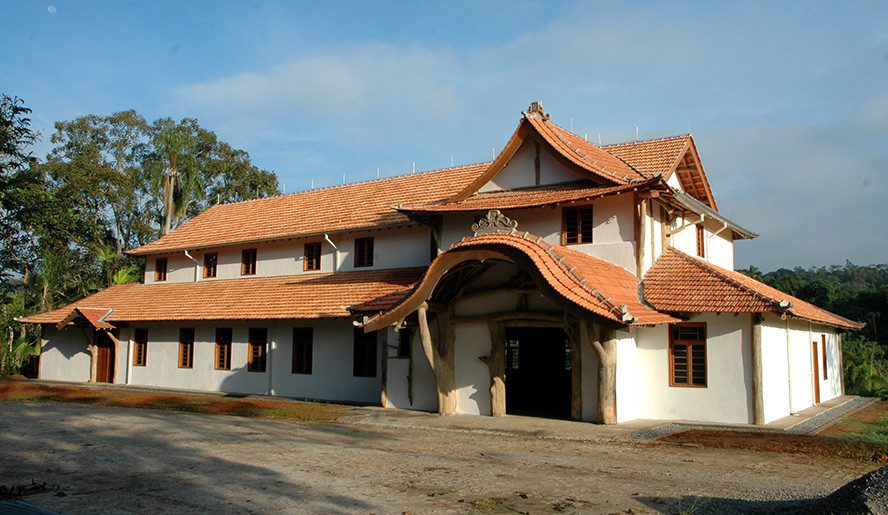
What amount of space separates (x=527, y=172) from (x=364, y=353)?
25.2 ft

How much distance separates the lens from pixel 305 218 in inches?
1072

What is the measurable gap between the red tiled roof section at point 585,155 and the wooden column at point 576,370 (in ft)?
13.0

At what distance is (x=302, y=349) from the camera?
2369 centimetres

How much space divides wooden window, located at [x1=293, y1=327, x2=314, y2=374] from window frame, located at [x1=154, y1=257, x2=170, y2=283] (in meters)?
10.2

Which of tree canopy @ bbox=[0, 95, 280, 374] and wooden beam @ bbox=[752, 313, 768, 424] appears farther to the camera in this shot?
tree canopy @ bbox=[0, 95, 280, 374]

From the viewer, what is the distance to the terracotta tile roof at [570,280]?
48.5 feet

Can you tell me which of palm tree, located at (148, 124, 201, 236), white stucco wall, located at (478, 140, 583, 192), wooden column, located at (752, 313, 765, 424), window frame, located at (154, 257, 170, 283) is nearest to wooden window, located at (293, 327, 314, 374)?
white stucco wall, located at (478, 140, 583, 192)

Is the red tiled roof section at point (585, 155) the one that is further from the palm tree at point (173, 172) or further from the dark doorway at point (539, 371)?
the palm tree at point (173, 172)

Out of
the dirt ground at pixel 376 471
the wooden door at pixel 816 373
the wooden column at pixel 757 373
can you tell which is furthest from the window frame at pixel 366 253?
the wooden door at pixel 816 373

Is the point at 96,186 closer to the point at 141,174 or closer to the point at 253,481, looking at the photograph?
the point at 141,174

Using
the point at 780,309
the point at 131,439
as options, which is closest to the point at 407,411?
the point at 131,439

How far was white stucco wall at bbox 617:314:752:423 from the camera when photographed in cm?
1656

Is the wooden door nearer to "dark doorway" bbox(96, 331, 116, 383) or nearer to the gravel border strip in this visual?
the gravel border strip

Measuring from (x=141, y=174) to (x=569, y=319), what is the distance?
37689mm
